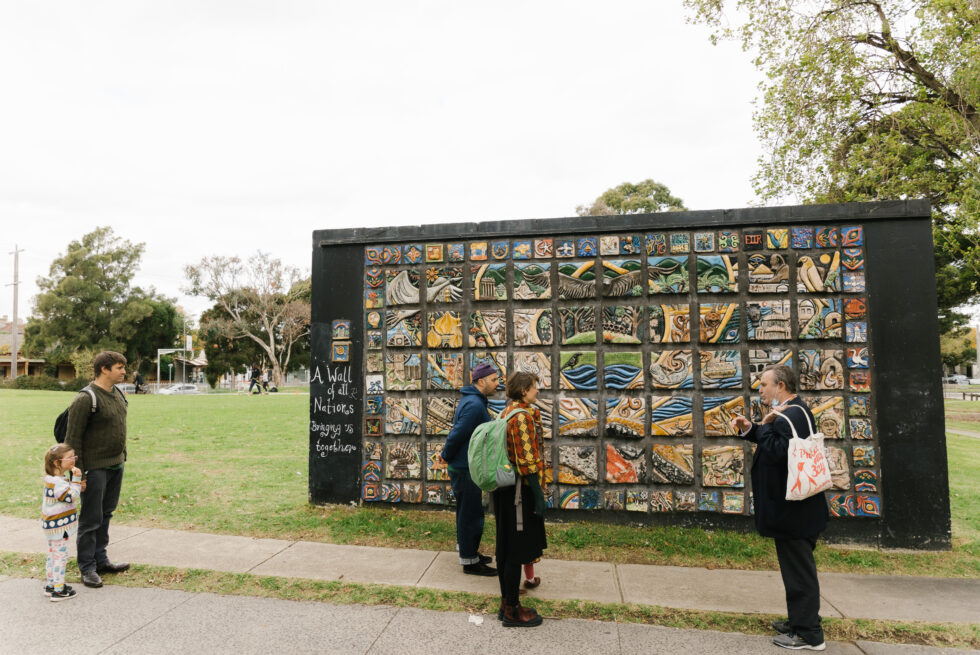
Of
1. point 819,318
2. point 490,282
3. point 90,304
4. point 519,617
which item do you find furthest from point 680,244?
point 90,304

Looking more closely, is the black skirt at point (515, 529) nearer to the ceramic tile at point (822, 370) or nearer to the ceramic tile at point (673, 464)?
the ceramic tile at point (673, 464)

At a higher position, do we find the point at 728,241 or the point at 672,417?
the point at 728,241

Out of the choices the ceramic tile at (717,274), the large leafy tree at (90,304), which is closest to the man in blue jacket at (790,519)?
the ceramic tile at (717,274)

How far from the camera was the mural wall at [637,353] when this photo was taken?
6.11 m

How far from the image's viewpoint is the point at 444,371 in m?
6.88

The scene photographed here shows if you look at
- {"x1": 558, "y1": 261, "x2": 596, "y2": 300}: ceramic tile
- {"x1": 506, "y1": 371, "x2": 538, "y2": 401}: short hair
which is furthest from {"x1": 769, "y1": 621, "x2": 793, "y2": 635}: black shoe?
{"x1": 558, "y1": 261, "x2": 596, "y2": 300}: ceramic tile


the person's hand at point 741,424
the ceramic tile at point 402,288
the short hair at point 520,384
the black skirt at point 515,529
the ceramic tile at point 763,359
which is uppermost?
Answer: the ceramic tile at point 402,288

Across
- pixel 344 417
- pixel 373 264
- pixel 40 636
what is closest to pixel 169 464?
pixel 344 417

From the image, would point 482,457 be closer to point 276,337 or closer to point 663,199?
point 663,199

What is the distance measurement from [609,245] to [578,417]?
2.01 metres

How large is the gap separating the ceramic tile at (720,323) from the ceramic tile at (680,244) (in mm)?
687

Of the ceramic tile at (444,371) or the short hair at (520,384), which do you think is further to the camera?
the ceramic tile at (444,371)

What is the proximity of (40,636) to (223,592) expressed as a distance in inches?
45.9

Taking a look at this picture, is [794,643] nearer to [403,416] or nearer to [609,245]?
[609,245]
